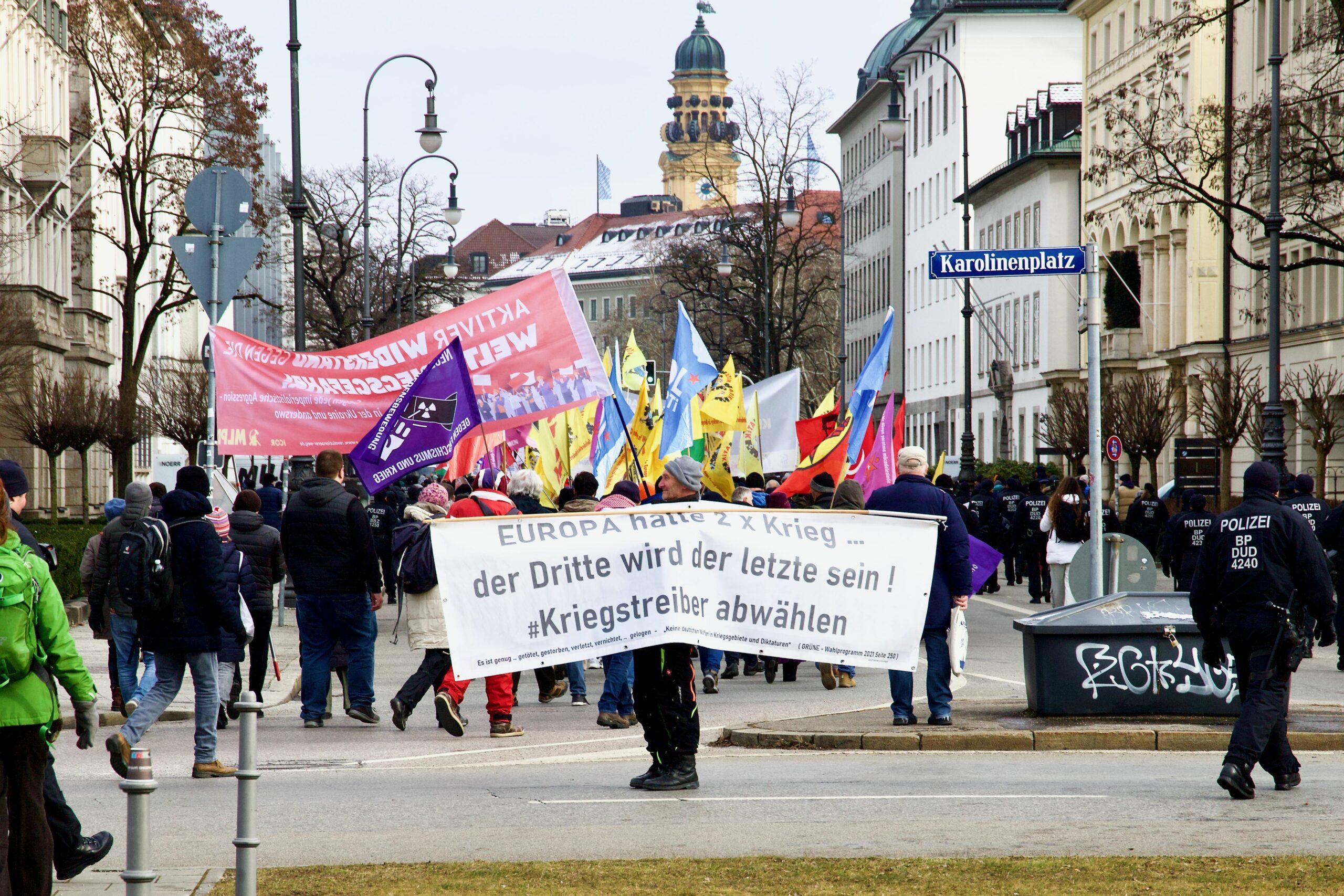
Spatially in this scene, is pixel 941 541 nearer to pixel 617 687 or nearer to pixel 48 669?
pixel 617 687

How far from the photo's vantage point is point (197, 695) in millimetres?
11461

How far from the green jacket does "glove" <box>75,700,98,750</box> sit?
3.9 inches

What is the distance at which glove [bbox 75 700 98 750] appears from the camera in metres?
7.57

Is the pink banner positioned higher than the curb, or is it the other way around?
the pink banner

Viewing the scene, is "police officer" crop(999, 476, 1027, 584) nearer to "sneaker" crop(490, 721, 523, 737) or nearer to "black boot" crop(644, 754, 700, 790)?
"sneaker" crop(490, 721, 523, 737)

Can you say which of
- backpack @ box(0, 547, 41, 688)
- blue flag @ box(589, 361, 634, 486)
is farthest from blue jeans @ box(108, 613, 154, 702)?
blue flag @ box(589, 361, 634, 486)

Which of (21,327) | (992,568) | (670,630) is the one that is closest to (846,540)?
(670,630)

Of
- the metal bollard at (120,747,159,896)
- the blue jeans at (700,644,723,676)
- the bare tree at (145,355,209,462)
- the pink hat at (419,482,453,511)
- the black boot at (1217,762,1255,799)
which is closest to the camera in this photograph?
the metal bollard at (120,747,159,896)

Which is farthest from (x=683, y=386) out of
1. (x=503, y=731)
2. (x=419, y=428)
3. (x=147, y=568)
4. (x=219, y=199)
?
(x=147, y=568)

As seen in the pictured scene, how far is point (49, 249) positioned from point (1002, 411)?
41.8m

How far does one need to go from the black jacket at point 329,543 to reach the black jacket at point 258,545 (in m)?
0.83

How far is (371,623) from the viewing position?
47.3 feet

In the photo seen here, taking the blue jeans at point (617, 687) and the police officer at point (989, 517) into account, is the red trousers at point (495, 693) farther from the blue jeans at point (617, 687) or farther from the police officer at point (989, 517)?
the police officer at point (989, 517)

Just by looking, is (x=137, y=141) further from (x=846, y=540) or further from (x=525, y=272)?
(x=525, y=272)
